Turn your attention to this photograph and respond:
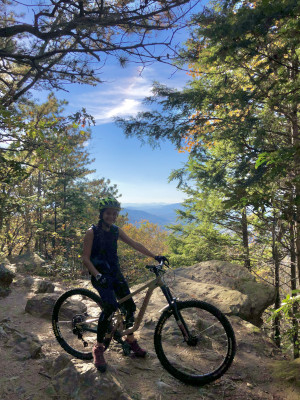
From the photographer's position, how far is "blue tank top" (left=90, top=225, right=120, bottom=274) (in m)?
3.53

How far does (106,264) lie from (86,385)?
137cm

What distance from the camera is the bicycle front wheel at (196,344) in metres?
3.08

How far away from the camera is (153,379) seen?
3.26 metres

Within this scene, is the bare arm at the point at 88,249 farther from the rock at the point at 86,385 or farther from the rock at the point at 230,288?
the rock at the point at 230,288

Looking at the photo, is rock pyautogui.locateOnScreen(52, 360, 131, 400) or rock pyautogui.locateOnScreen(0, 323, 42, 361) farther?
rock pyautogui.locateOnScreen(0, 323, 42, 361)

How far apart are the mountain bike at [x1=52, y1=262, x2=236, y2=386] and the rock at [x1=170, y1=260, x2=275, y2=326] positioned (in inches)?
110

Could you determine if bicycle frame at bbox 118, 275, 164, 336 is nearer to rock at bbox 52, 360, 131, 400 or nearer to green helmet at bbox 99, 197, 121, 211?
rock at bbox 52, 360, 131, 400

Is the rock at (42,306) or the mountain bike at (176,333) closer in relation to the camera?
the mountain bike at (176,333)

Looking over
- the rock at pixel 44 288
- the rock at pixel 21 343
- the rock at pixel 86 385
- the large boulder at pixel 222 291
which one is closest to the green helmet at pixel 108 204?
the rock at pixel 86 385

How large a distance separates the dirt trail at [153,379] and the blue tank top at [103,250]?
124 centimetres

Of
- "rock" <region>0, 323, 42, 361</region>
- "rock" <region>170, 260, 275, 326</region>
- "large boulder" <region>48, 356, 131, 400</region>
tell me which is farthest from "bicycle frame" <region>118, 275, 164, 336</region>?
"rock" <region>170, 260, 275, 326</region>

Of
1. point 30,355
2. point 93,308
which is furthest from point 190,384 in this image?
point 30,355

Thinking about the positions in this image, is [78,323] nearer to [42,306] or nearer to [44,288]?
[42,306]

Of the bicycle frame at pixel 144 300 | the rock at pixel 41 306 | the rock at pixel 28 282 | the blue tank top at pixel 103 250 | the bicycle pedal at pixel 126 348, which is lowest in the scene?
the rock at pixel 28 282
